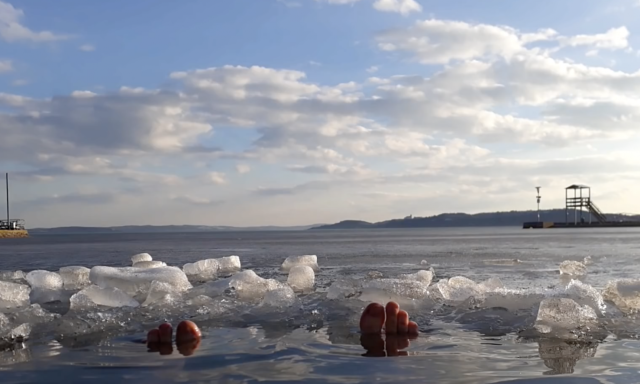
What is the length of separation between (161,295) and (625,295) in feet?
20.3

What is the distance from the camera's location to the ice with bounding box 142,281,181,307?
26.3ft

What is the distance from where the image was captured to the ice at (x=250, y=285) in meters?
9.02

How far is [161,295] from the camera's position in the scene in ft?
27.1

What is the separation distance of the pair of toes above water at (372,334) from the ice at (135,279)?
11.0 ft

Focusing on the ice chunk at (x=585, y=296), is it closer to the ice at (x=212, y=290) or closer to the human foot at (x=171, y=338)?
the human foot at (x=171, y=338)

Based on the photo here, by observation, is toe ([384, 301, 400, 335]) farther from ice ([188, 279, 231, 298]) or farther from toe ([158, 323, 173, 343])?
ice ([188, 279, 231, 298])

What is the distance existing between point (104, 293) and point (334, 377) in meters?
4.56

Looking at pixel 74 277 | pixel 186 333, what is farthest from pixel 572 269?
pixel 74 277

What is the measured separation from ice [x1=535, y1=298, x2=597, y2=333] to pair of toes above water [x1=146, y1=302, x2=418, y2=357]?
1377mm

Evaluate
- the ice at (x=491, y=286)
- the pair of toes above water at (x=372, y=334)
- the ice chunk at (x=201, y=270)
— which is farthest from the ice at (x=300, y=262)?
the pair of toes above water at (x=372, y=334)

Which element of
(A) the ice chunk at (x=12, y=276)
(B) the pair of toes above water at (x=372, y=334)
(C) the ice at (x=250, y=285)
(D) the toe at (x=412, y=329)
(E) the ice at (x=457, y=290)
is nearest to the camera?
(B) the pair of toes above water at (x=372, y=334)

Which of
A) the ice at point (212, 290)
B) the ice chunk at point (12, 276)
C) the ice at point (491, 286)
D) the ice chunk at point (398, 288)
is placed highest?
the ice chunk at point (398, 288)

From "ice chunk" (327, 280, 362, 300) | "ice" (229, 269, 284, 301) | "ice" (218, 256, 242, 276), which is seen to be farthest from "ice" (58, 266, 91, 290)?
"ice chunk" (327, 280, 362, 300)

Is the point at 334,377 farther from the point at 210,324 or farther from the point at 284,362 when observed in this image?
the point at 210,324
